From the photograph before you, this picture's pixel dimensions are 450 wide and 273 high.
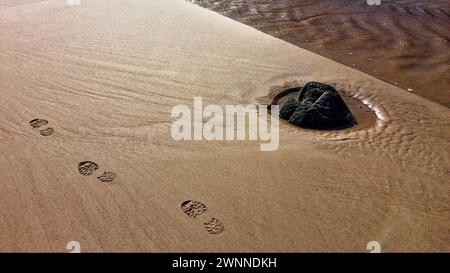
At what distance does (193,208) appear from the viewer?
2.77 m

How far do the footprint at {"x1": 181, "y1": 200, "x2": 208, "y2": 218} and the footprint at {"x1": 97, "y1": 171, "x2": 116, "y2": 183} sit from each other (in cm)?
60

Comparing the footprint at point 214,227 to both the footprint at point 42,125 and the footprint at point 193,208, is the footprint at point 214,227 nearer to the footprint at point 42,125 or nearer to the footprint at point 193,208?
the footprint at point 193,208

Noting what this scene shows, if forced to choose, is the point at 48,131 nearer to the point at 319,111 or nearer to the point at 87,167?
the point at 87,167

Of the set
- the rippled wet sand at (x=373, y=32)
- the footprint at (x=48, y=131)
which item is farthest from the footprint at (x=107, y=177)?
the rippled wet sand at (x=373, y=32)

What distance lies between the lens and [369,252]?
257 centimetres

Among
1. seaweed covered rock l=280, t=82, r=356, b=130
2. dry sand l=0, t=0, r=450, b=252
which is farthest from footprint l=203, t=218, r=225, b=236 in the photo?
seaweed covered rock l=280, t=82, r=356, b=130

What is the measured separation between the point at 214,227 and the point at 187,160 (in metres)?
0.74

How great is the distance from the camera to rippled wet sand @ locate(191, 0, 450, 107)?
5215mm

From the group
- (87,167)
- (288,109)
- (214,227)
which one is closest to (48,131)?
(87,167)

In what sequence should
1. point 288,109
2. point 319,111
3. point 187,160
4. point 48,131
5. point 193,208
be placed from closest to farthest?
point 193,208, point 187,160, point 48,131, point 319,111, point 288,109

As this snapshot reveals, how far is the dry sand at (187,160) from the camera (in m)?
2.61

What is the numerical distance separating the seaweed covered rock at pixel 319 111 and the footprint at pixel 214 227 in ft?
5.06

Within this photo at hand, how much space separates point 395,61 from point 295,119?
2.59 metres
